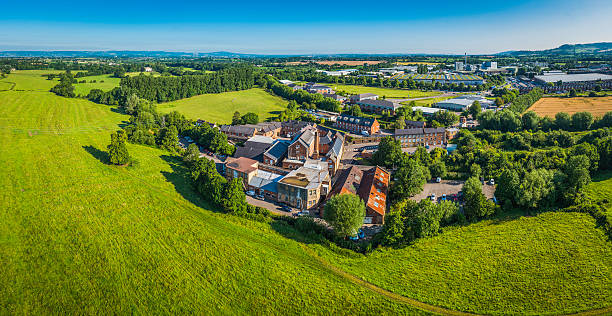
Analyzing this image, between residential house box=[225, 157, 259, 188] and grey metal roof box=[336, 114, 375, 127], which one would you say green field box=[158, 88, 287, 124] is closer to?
grey metal roof box=[336, 114, 375, 127]

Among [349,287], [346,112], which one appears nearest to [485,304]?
[349,287]

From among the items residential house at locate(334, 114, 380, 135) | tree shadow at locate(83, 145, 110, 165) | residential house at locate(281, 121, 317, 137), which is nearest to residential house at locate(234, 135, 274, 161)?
residential house at locate(281, 121, 317, 137)

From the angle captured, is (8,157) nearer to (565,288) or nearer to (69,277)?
(69,277)

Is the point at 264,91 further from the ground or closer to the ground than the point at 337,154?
further from the ground

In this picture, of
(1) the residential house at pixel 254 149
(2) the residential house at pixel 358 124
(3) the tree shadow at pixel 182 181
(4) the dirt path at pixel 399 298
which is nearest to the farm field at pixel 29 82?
(3) the tree shadow at pixel 182 181

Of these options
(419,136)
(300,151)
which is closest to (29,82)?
(300,151)

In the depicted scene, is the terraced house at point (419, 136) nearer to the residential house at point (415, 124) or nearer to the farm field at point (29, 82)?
the residential house at point (415, 124)
